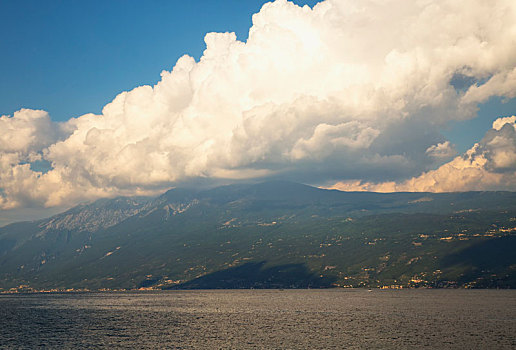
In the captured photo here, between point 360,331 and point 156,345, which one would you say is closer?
point 156,345

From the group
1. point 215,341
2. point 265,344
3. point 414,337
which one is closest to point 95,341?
point 215,341

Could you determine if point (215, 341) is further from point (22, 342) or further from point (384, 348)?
point (22, 342)

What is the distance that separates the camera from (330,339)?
164 meters

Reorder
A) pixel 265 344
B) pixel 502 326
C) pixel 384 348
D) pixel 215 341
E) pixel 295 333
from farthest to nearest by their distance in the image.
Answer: pixel 502 326 → pixel 295 333 → pixel 215 341 → pixel 265 344 → pixel 384 348

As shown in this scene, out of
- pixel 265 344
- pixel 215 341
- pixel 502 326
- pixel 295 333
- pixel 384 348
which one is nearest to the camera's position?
pixel 384 348

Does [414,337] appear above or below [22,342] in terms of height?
below

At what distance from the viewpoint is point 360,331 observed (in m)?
185

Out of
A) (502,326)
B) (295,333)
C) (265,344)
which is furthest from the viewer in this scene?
(502,326)

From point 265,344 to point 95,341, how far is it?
6483 cm

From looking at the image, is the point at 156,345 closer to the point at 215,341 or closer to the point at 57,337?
the point at 215,341

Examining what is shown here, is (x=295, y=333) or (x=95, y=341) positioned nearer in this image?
(x=95, y=341)

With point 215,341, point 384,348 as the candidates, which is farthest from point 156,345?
point 384,348

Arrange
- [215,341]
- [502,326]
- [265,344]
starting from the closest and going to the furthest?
1. [265,344]
2. [215,341]
3. [502,326]

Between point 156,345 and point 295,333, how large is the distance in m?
56.3
